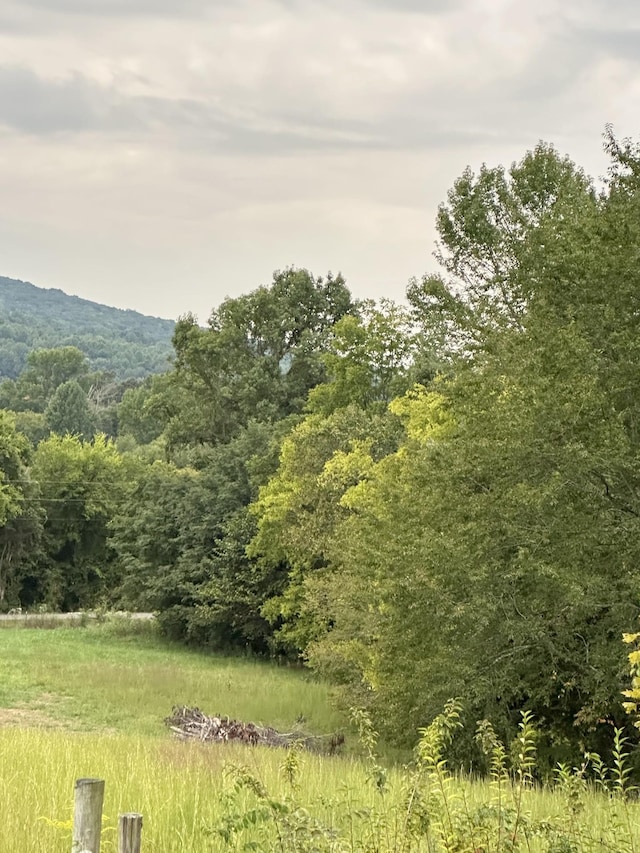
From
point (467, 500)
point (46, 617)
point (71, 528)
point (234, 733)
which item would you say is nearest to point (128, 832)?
point (467, 500)

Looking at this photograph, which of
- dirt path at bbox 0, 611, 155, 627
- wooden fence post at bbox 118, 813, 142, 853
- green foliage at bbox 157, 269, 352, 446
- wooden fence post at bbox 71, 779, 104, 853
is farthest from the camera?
green foliage at bbox 157, 269, 352, 446

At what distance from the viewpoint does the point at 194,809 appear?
7191 millimetres

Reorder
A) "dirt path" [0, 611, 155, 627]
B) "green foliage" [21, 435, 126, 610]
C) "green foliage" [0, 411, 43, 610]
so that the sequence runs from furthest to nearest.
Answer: "green foliage" [21, 435, 126, 610] < "green foliage" [0, 411, 43, 610] < "dirt path" [0, 611, 155, 627]

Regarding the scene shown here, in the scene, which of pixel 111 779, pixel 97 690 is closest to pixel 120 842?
pixel 111 779

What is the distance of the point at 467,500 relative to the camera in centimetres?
1558

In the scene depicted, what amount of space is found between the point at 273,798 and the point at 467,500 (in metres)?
8.60

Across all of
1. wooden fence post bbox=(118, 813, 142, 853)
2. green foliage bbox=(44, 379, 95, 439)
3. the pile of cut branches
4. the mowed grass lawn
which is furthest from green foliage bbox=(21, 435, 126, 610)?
green foliage bbox=(44, 379, 95, 439)

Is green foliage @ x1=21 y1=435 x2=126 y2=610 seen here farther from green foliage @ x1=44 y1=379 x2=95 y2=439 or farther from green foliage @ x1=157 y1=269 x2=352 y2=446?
green foliage @ x1=44 y1=379 x2=95 y2=439

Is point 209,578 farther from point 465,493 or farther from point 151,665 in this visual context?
point 465,493

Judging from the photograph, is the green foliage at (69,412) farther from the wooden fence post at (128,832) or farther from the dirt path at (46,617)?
the wooden fence post at (128,832)

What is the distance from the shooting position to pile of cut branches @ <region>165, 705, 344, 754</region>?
19.3 meters

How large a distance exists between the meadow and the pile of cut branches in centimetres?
69

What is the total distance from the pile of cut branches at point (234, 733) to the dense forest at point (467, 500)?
1.14m

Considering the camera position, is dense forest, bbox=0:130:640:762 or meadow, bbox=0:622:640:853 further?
dense forest, bbox=0:130:640:762
